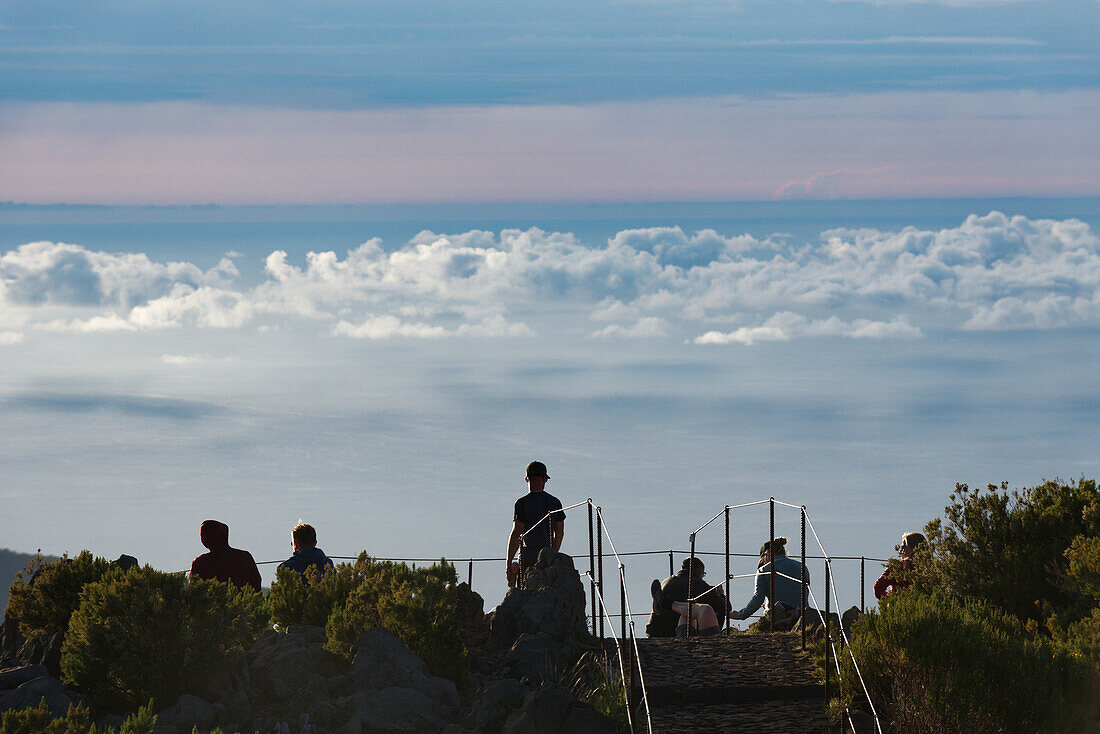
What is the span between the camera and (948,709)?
9.78 m

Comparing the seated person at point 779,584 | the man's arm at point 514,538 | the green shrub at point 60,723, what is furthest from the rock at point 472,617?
the green shrub at point 60,723

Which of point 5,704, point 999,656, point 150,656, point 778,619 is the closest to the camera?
point 5,704

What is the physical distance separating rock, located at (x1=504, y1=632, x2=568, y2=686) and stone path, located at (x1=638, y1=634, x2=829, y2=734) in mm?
917

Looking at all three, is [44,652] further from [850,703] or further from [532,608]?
[850,703]

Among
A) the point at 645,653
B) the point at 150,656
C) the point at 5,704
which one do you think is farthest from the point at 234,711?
the point at 645,653

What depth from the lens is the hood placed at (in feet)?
37.8

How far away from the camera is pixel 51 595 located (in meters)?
11.1

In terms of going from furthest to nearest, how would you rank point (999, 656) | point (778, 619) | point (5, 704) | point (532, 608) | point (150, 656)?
1. point (778, 619)
2. point (532, 608)
3. point (999, 656)
4. point (150, 656)
5. point (5, 704)

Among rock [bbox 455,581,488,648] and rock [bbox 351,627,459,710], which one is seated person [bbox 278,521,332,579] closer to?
rock [bbox 455,581,488,648]

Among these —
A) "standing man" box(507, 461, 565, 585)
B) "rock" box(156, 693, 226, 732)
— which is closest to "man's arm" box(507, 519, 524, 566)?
"standing man" box(507, 461, 565, 585)

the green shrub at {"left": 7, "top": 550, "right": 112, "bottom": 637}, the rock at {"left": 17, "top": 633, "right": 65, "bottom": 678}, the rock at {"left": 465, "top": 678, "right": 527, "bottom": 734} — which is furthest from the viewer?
the green shrub at {"left": 7, "top": 550, "right": 112, "bottom": 637}

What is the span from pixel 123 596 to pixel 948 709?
23.7 ft

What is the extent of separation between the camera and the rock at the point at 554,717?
28.0 ft

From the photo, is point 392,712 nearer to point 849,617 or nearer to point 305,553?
point 305,553
